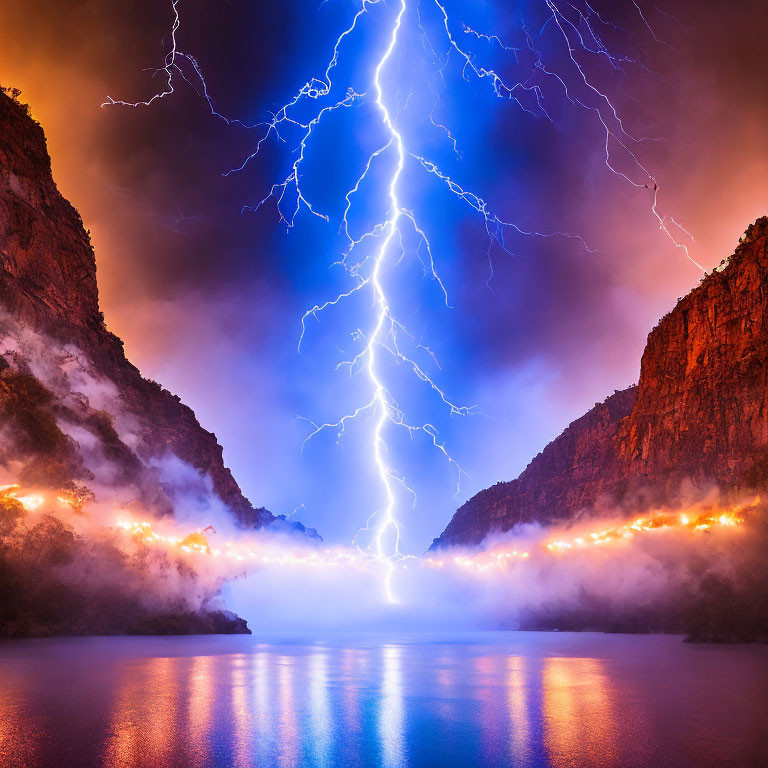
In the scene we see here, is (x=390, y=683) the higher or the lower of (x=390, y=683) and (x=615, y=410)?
the lower

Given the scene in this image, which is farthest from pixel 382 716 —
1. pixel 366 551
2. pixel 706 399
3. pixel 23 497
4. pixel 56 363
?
pixel 366 551

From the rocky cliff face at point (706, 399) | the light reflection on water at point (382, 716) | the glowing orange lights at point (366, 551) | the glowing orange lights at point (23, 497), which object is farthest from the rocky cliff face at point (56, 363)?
the rocky cliff face at point (706, 399)

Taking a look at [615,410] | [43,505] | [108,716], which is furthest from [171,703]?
[615,410]

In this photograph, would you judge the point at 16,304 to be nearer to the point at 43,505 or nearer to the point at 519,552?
the point at 43,505

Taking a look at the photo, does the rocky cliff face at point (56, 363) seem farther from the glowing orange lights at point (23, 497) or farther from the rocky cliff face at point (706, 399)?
the rocky cliff face at point (706, 399)

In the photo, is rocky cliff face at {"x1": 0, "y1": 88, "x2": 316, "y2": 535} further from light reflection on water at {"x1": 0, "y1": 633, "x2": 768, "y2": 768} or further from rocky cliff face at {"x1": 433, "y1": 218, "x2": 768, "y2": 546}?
rocky cliff face at {"x1": 433, "y1": 218, "x2": 768, "y2": 546}

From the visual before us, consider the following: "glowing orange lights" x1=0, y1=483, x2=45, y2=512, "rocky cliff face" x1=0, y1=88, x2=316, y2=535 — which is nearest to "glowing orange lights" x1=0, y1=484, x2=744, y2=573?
"glowing orange lights" x1=0, y1=483, x2=45, y2=512

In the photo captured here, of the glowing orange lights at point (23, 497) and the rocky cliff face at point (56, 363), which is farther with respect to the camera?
the rocky cliff face at point (56, 363)
